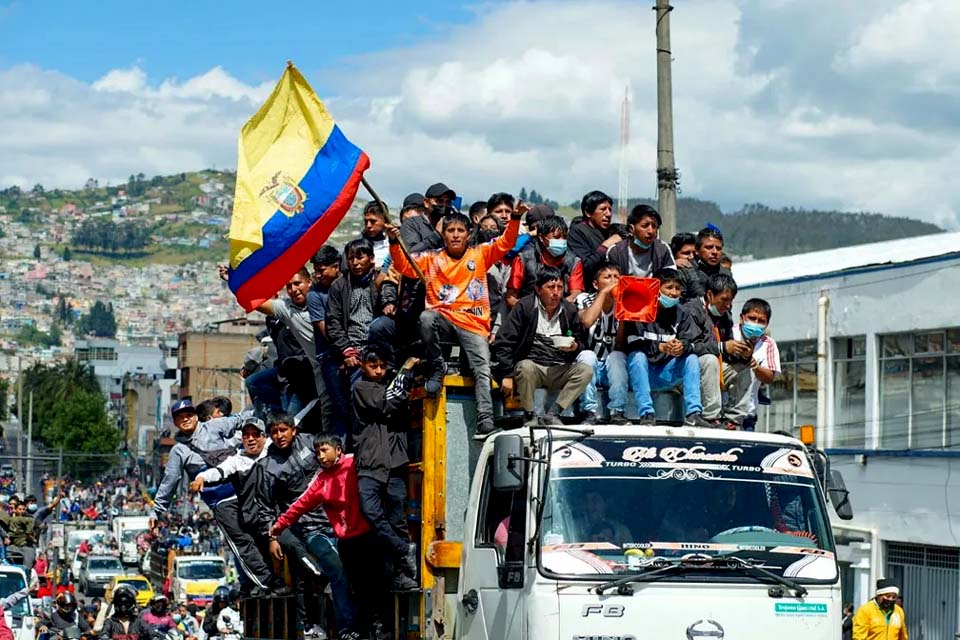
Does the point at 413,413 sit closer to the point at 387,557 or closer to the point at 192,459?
the point at 387,557

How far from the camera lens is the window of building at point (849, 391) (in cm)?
3178

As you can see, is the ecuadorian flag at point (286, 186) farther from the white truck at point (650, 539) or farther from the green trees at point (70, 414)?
the green trees at point (70, 414)

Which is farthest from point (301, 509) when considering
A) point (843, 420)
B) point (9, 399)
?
point (9, 399)

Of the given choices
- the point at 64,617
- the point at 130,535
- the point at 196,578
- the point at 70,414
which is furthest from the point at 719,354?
the point at 70,414

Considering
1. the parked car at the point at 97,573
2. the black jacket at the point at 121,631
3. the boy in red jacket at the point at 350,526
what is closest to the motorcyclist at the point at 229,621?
the black jacket at the point at 121,631

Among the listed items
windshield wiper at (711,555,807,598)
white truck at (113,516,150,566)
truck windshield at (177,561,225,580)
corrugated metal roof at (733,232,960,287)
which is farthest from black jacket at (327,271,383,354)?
white truck at (113,516,150,566)

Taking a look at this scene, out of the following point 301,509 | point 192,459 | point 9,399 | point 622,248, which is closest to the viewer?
point 301,509

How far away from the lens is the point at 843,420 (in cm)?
3244

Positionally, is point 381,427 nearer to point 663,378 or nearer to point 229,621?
point 663,378

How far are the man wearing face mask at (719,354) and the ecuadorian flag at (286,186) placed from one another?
274 cm

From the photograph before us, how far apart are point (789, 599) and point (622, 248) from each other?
383cm

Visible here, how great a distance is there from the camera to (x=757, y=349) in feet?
38.4

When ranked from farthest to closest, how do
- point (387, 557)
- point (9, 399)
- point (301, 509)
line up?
point (9, 399)
point (301, 509)
point (387, 557)

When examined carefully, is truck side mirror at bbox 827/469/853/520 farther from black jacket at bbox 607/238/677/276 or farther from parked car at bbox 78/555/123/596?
parked car at bbox 78/555/123/596
